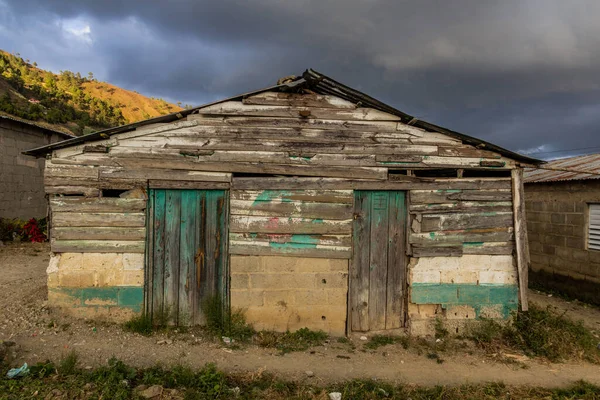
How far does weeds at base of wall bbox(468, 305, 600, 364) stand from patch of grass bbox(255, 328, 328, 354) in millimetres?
2568

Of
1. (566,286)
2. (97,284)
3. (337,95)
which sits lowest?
(566,286)

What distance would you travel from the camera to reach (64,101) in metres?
29.8

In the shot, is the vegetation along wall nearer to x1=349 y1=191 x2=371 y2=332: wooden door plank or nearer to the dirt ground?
x1=349 y1=191 x2=371 y2=332: wooden door plank

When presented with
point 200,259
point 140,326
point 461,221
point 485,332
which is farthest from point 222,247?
point 485,332

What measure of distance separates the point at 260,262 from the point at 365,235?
179cm

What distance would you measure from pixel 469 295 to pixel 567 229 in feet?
15.3

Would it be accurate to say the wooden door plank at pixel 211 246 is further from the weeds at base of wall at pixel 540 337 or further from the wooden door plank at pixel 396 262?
the weeds at base of wall at pixel 540 337

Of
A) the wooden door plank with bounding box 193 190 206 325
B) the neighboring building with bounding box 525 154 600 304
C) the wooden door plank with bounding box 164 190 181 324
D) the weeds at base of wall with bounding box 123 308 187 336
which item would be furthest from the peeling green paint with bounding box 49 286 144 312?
the neighboring building with bounding box 525 154 600 304

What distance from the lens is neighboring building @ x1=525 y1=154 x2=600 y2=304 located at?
8031 mm

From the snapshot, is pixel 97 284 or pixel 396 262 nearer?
pixel 97 284

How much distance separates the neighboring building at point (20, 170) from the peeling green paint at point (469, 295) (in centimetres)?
1393

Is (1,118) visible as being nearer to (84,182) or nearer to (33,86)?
(84,182)

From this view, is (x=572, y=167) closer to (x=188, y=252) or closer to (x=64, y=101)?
(x=188, y=252)

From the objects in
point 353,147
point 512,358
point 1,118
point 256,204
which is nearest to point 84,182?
point 256,204
